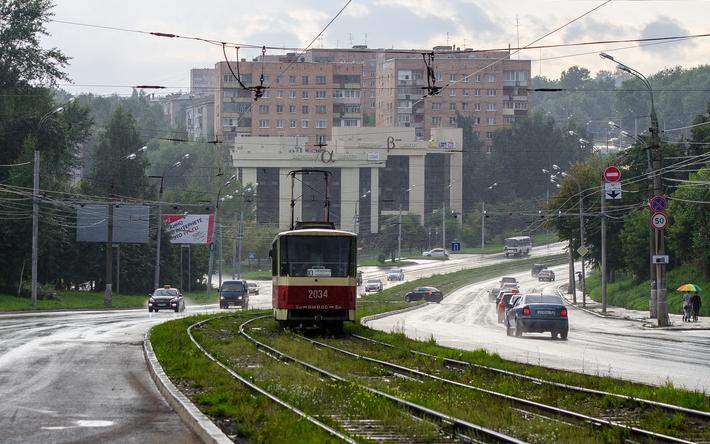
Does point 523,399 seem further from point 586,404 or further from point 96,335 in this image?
point 96,335

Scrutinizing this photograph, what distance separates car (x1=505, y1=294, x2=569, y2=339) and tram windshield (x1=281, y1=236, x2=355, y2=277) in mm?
6584

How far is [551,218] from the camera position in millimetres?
89000

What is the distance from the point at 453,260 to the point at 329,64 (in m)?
49.6

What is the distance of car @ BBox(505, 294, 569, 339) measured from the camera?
37.7 m

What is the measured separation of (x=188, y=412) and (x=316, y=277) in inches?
780

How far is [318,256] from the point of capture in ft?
114

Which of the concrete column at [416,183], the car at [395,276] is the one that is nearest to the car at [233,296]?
the car at [395,276]

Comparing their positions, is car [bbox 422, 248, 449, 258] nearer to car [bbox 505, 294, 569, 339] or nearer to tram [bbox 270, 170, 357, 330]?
car [bbox 505, 294, 569, 339]

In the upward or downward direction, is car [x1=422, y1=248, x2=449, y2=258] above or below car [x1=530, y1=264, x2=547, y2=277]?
above

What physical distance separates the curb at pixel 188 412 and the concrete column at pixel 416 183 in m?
129

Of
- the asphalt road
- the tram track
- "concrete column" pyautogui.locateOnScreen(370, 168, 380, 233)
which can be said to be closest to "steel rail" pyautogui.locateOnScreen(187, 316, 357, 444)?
the tram track

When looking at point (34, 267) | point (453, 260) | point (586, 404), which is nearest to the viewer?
point (586, 404)

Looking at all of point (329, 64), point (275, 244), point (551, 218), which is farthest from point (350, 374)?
point (329, 64)

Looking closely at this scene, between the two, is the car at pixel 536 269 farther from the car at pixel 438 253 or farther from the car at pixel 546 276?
the car at pixel 438 253
